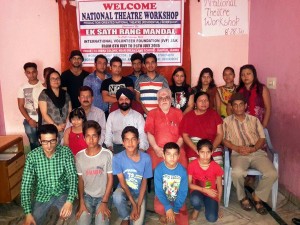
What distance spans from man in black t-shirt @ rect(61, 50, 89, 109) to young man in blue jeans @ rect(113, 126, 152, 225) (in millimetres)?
1564

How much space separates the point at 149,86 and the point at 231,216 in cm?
189

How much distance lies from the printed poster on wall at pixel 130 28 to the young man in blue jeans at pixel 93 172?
2.14 meters

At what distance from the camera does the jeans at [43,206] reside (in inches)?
105

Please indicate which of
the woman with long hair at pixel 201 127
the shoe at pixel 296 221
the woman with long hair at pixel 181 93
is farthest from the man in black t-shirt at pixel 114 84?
the shoe at pixel 296 221

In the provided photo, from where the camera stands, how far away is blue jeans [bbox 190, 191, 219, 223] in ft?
9.85

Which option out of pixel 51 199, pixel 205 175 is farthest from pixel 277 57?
pixel 51 199

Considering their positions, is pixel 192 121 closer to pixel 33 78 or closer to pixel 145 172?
pixel 145 172

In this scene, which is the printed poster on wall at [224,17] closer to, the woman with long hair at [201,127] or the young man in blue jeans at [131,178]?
the woman with long hair at [201,127]

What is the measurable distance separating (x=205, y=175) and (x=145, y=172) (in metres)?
0.63

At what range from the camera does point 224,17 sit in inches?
186

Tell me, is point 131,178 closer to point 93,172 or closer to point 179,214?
point 93,172

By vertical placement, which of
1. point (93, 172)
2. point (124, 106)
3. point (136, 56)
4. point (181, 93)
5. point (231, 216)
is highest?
point (136, 56)

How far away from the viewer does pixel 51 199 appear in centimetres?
275

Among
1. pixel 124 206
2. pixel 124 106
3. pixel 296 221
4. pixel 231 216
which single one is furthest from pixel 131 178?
pixel 296 221
